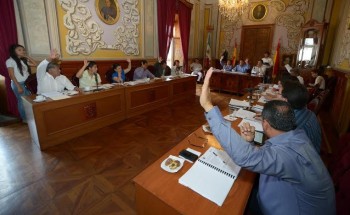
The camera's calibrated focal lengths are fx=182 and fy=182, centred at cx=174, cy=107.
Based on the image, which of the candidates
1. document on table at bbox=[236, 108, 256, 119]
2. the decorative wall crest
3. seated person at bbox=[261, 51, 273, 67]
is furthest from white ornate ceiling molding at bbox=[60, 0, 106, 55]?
seated person at bbox=[261, 51, 273, 67]

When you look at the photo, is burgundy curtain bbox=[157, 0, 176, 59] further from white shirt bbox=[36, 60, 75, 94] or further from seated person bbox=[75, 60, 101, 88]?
white shirt bbox=[36, 60, 75, 94]

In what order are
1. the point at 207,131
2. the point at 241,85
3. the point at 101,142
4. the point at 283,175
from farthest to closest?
the point at 241,85 → the point at 101,142 → the point at 207,131 → the point at 283,175

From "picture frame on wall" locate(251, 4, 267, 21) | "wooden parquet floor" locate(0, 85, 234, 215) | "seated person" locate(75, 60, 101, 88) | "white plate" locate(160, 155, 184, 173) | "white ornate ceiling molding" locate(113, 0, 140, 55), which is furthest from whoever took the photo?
"picture frame on wall" locate(251, 4, 267, 21)

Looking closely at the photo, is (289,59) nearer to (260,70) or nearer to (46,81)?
(260,70)

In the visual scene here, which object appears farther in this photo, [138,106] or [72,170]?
[138,106]

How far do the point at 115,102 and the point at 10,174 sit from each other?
1.88 metres

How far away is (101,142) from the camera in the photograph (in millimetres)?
2959

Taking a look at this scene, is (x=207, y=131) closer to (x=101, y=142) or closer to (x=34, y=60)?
(x=101, y=142)

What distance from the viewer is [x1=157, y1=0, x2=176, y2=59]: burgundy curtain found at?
233 inches

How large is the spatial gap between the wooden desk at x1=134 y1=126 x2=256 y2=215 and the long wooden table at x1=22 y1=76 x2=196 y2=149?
7.43ft

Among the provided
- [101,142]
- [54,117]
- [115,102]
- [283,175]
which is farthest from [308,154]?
[115,102]

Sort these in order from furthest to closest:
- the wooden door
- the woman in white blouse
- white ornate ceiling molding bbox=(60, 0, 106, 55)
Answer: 1. the wooden door
2. white ornate ceiling molding bbox=(60, 0, 106, 55)
3. the woman in white blouse

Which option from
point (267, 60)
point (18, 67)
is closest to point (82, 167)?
point (18, 67)

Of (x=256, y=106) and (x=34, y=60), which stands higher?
(x=34, y=60)
